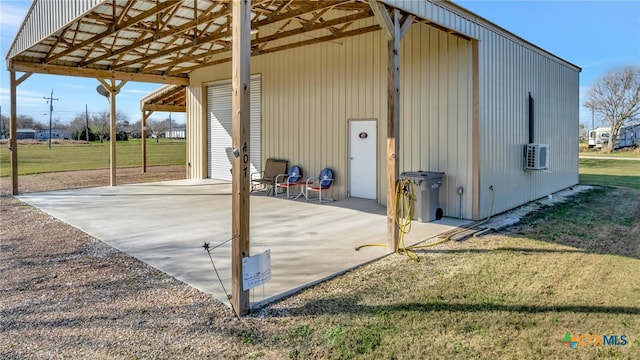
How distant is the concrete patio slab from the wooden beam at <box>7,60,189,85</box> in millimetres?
2979

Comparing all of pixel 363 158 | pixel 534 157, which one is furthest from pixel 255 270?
pixel 534 157

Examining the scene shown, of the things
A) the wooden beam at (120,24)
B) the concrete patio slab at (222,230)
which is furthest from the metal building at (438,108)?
the wooden beam at (120,24)

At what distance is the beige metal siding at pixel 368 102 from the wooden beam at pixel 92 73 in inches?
139

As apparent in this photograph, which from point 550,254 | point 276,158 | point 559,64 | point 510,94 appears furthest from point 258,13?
point 559,64

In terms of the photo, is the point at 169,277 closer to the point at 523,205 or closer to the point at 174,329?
the point at 174,329

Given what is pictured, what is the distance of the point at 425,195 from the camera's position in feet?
21.1

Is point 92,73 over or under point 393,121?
over

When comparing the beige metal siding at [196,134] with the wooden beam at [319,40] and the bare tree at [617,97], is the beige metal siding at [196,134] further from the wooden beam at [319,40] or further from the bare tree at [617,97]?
the bare tree at [617,97]

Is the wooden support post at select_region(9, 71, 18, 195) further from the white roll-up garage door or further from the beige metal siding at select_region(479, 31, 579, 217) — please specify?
the beige metal siding at select_region(479, 31, 579, 217)

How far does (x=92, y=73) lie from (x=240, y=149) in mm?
9956

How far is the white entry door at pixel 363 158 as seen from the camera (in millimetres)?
7992

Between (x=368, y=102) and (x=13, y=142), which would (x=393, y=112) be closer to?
(x=368, y=102)

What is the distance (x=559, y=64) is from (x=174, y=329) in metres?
10.5
